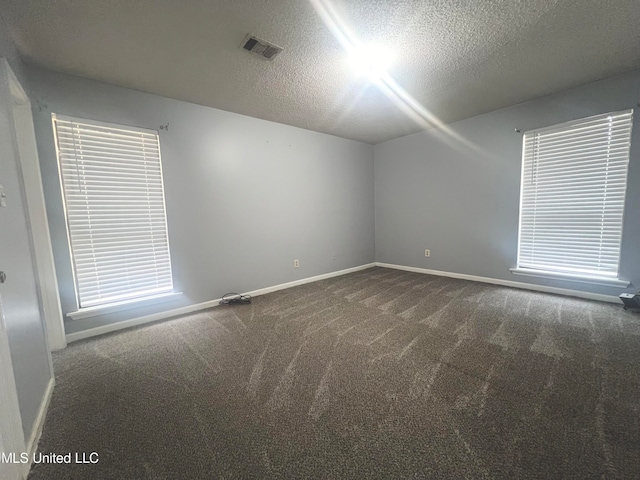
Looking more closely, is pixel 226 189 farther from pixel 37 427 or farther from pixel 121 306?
pixel 37 427

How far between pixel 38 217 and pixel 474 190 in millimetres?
4964

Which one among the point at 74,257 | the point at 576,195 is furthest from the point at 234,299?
the point at 576,195

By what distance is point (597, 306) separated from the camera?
268cm

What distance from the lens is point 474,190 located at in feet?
12.1

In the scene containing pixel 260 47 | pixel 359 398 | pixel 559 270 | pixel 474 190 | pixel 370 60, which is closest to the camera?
pixel 359 398

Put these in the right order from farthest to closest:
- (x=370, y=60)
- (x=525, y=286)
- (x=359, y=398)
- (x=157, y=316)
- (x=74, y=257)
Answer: (x=525, y=286)
(x=157, y=316)
(x=74, y=257)
(x=370, y=60)
(x=359, y=398)

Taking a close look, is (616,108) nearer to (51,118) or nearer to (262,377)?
(262,377)

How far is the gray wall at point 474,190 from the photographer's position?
8.63 ft

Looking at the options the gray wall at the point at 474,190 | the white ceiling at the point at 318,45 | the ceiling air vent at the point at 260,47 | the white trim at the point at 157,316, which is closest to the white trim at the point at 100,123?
the white ceiling at the point at 318,45

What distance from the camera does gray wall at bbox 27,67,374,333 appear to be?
2236 mm

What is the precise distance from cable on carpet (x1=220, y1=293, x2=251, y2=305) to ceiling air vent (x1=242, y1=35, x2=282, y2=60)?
2.62 meters

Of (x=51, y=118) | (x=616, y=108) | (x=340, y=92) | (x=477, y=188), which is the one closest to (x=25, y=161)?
(x=51, y=118)

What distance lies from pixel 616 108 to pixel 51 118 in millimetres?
5493

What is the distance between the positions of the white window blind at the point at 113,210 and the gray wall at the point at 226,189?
0.08 metres
